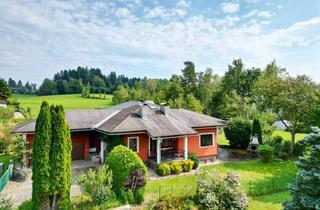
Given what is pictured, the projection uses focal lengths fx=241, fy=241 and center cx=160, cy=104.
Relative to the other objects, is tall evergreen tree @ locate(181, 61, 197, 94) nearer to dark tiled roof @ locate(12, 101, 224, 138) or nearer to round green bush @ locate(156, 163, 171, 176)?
dark tiled roof @ locate(12, 101, 224, 138)

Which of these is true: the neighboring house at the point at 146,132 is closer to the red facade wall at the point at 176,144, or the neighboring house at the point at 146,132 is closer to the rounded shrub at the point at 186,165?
the red facade wall at the point at 176,144

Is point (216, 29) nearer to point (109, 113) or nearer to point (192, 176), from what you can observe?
point (192, 176)

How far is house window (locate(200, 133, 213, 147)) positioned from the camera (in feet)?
76.9

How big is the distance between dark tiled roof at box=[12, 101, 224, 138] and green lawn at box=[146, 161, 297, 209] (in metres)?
3.95

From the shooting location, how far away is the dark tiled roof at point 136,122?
64.6ft

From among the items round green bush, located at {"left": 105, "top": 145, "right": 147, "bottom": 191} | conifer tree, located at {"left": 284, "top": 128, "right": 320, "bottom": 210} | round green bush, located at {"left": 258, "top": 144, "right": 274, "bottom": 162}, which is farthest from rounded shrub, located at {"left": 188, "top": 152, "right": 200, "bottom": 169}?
Result: conifer tree, located at {"left": 284, "top": 128, "right": 320, "bottom": 210}

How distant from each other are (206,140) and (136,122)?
293 inches

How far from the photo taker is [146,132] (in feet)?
65.9

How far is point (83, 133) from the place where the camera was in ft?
73.0

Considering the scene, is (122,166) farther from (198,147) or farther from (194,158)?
(198,147)

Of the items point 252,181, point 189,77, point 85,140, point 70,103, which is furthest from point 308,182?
point 70,103

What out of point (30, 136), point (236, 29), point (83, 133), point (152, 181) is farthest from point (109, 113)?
Result: point (236, 29)

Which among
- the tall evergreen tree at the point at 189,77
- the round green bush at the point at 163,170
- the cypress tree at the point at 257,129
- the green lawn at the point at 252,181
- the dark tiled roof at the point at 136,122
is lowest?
the green lawn at the point at 252,181

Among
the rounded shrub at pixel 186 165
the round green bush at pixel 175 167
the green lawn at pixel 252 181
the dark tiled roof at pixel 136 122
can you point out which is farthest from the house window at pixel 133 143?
the green lawn at pixel 252 181
